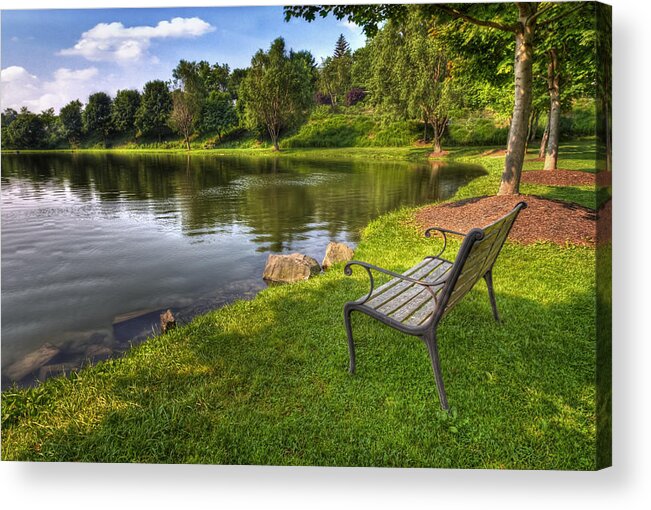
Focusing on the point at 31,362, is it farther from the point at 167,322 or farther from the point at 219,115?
the point at 219,115

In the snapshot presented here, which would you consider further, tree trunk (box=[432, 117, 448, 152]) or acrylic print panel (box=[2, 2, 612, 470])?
tree trunk (box=[432, 117, 448, 152])

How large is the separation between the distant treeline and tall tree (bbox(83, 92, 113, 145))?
0.04ft

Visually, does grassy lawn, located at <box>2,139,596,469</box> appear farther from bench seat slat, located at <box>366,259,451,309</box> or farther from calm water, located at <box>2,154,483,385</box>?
calm water, located at <box>2,154,483,385</box>

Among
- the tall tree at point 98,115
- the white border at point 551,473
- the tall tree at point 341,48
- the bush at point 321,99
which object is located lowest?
the white border at point 551,473

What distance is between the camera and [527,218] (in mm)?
5316

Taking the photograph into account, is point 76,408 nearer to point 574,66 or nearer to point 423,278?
point 423,278

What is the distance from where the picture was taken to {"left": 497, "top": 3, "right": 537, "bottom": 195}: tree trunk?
5.35m

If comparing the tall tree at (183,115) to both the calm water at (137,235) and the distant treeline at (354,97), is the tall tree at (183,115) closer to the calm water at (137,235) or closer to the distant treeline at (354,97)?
the distant treeline at (354,97)

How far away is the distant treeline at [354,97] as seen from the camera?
411 centimetres

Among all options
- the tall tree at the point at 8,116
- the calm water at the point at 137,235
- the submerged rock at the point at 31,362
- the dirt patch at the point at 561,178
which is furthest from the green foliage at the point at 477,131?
the submerged rock at the point at 31,362

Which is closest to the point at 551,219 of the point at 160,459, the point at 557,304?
the point at 557,304

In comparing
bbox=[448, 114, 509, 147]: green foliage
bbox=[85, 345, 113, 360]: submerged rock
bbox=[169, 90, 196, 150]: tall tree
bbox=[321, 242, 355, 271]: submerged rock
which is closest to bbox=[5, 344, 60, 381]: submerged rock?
bbox=[85, 345, 113, 360]: submerged rock

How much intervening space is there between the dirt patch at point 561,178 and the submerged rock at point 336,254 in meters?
2.71

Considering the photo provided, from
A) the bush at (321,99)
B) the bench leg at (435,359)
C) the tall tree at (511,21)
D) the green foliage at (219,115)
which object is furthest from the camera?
the bush at (321,99)
